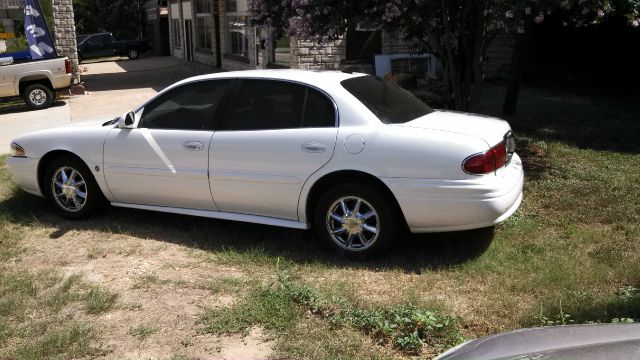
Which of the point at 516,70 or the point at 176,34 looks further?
the point at 176,34

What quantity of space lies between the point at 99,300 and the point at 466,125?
3032mm

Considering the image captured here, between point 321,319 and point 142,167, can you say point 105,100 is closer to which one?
point 142,167

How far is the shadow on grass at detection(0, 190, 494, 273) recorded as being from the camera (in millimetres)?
4797

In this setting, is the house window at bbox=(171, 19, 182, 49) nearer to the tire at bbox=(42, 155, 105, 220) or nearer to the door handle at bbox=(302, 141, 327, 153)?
the tire at bbox=(42, 155, 105, 220)

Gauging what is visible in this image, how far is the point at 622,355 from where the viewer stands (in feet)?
6.60

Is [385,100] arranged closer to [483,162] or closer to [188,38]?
[483,162]

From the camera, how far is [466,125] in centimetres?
483

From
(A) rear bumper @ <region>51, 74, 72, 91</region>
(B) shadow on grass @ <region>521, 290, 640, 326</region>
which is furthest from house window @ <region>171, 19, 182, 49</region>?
(B) shadow on grass @ <region>521, 290, 640, 326</region>

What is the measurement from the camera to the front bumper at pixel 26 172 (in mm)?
5965

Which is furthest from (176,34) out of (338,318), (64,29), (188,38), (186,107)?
(338,318)

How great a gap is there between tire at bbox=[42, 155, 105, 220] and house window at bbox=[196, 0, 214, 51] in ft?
58.8

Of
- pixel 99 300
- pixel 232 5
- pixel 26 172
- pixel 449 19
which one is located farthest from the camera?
pixel 232 5

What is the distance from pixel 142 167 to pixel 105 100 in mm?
11808

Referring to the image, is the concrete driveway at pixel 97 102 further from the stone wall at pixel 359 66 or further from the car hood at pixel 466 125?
the stone wall at pixel 359 66
